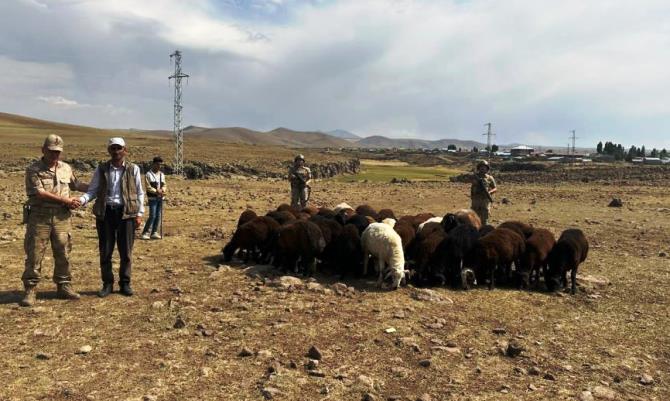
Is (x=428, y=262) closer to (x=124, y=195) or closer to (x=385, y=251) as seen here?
(x=385, y=251)

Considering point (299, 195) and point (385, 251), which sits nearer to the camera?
point (385, 251)

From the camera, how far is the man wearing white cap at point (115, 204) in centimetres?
774

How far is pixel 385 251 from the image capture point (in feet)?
31.7

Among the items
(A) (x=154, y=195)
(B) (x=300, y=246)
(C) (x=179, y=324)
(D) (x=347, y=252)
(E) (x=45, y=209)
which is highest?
(E) (x=45, y=209)

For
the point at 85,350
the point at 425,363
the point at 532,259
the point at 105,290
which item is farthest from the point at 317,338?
the point at 532,259

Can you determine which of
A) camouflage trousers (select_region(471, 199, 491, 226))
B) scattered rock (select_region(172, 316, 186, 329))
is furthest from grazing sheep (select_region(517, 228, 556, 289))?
scattered rock (select_region(172, 316, 186, 329))

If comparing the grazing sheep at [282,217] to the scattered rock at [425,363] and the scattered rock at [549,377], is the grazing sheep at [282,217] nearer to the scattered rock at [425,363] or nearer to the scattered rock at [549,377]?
the scattered rock at [425,363]

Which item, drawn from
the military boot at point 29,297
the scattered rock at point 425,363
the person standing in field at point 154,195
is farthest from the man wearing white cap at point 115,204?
the person standing in field at point 154,195

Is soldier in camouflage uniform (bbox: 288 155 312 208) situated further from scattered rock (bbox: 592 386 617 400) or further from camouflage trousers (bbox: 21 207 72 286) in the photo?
scattered rock (bbox: 592 386 617 400)

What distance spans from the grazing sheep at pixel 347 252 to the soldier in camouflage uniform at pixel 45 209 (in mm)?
5156

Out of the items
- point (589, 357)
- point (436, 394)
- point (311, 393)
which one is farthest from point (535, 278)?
point (311, 393)

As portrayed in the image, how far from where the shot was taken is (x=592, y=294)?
31.5 feet

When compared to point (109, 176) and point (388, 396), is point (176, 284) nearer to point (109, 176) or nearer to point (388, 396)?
point (109, 176)

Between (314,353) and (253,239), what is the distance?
5285 mm
